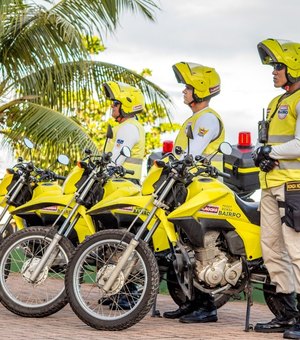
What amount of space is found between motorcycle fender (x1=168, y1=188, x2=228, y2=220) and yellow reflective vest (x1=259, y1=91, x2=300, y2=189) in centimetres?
39

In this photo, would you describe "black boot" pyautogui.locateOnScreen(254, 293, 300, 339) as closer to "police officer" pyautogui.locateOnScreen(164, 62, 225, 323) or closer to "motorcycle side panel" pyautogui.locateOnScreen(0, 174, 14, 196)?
"police officer" pyautogui.locateOnScreen(164, 62, 225, 323)

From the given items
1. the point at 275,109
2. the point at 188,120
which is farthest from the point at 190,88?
the point at 275,109

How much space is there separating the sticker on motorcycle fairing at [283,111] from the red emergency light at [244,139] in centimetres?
138

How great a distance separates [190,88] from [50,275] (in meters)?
2.07

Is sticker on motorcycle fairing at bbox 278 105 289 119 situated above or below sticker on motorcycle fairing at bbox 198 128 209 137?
above

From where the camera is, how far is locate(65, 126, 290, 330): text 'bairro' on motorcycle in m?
7.95

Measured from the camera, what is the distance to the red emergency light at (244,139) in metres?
9.41

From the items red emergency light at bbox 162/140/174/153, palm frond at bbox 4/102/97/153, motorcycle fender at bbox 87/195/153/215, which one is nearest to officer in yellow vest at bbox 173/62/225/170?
red emergency light at bbox 162/140/174/153

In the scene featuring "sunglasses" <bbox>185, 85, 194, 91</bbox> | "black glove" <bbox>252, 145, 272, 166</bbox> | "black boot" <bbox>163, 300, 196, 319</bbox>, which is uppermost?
"sunglasses" <bbox>185, 85, 194, 91</bbox>

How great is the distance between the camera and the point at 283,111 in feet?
26.1

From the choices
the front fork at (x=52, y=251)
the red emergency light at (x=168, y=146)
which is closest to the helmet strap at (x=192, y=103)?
the red emergency light at (x=168, y=146)

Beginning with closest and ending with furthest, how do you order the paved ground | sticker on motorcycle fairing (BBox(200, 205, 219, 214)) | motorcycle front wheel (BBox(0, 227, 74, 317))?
the paved ground < sticker on motorcycle fairing (BBox(200, 205, 219, 214)) < motorcycle front wheel (BBox(0, 227, 74, 317))

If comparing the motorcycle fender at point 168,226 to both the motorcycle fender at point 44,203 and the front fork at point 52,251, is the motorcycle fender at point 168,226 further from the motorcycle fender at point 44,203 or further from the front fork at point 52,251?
the motorcycle fender at point 44,203

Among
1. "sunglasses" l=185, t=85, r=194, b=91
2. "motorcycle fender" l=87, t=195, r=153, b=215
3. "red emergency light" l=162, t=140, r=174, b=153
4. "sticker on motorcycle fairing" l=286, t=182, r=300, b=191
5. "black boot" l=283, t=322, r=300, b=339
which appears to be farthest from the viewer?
"red emergency light" l=162, t=140, r=174, b=153
